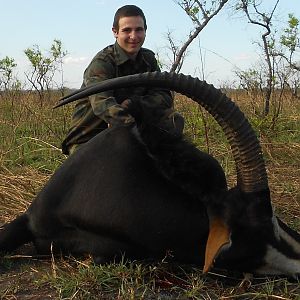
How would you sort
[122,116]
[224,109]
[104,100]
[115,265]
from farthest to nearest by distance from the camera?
[104,100] < [122,116] < [115,265] < [224,109]

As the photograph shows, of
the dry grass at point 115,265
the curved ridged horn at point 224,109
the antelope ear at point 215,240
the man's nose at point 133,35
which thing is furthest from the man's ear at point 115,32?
the antelope ear at point 215,240

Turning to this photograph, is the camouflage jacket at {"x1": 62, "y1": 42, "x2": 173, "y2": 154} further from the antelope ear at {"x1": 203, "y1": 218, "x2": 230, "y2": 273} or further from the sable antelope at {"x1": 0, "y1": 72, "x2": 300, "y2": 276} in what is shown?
the antelope ear at {"x1": 203, "y1": 218, "x2": 230, "y2": 273}

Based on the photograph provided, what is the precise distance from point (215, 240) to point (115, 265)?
0.54 meters

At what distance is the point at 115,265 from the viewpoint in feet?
8.83

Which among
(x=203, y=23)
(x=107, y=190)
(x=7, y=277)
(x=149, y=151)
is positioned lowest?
(x=7, y=277)

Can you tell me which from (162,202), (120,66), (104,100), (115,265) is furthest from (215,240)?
(120,66)

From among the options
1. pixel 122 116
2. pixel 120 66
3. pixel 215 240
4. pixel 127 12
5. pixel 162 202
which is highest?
pixel 127 12

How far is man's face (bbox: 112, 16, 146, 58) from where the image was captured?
380 centimetres

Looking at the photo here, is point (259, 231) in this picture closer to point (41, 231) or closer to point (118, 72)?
point (41, 231)

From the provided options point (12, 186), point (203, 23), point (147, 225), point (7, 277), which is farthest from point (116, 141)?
point (203, 23)

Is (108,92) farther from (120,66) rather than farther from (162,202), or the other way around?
(162,202)

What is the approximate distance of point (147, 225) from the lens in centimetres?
267

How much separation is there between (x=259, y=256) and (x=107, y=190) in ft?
2.63

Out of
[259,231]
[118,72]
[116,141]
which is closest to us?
[259,231]
